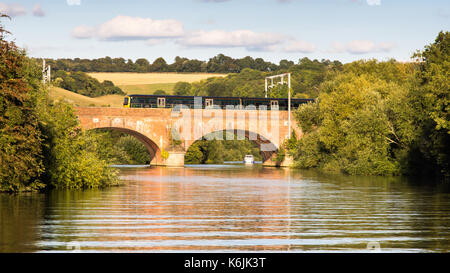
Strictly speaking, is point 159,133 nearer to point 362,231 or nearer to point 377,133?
point 377,133

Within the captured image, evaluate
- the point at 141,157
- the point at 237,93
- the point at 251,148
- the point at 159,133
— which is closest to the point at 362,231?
the point at 159,133

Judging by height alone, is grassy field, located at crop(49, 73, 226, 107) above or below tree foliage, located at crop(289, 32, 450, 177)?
above

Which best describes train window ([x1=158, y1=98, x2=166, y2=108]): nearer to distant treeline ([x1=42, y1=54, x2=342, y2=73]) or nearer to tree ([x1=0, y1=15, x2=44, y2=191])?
tree ([x1=0, y1=15, x2=44, y2=191])

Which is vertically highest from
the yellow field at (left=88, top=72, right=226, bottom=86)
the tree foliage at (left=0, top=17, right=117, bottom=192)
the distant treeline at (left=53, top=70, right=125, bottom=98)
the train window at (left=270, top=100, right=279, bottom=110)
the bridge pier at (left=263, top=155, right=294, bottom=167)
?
the yellow field at (left=88, top=72, right=226, bottom=86)

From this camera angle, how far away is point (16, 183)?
Answer: 2431 centimetres

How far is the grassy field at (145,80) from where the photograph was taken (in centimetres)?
12169

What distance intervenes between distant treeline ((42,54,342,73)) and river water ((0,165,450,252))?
124 m

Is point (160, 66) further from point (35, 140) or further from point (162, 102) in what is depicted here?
point (35, 140)

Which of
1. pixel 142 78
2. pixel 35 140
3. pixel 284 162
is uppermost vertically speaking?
pixel 142 78

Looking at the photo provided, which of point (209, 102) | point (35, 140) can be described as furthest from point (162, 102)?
point (35, 140)

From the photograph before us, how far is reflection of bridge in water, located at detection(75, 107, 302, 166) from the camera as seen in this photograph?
5894cm

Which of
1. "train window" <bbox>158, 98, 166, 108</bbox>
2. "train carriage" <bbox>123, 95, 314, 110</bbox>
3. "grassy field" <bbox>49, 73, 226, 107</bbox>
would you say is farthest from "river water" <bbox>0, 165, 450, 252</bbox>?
"grassy field" <bbox>49, 73, 226, 107</bbox>

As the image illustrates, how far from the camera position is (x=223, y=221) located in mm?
17406

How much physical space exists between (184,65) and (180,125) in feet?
329
